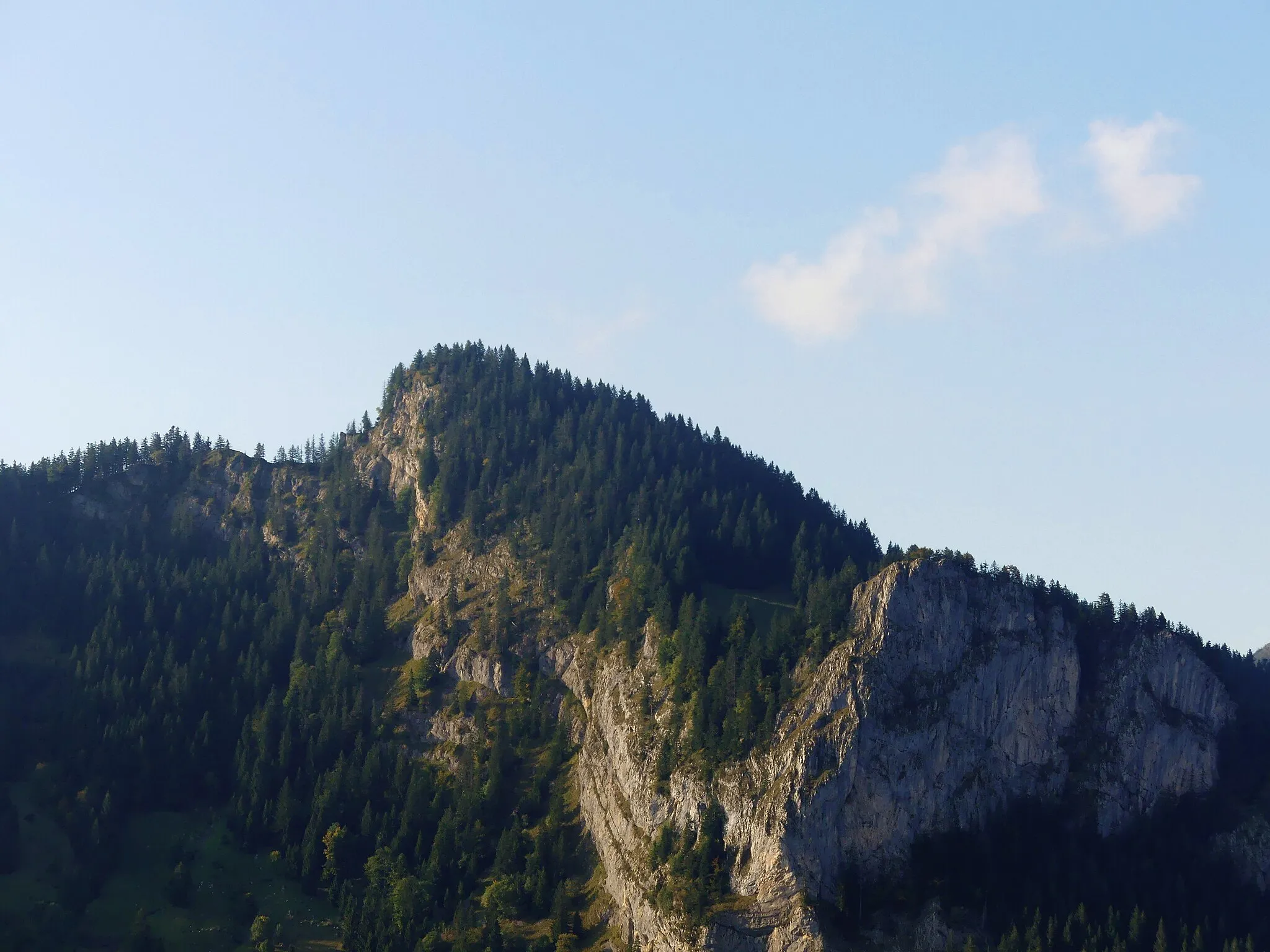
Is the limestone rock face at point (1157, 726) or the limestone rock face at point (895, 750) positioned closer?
the limestone rock face at point (895, 750)

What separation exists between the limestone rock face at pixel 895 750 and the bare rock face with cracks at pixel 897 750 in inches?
7.5

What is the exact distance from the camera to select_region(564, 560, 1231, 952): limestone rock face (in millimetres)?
153875

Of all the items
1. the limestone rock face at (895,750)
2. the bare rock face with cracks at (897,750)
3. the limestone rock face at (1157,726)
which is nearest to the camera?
the limestone rock face at (895,750)

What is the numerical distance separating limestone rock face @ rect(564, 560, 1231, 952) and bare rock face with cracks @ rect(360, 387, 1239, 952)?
0.62 ft

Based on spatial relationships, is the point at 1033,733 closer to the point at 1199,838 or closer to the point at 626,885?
the point at 1199,838

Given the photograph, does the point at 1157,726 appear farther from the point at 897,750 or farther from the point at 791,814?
the point at 791,814

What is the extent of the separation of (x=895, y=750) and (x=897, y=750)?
0.28 metres

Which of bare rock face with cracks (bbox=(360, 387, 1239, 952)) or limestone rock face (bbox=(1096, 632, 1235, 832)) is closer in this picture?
bare rock face with cracks (bbox=(360, 387, 1239, 952))

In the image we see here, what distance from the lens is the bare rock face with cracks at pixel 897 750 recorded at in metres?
154

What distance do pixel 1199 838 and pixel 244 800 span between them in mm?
130047

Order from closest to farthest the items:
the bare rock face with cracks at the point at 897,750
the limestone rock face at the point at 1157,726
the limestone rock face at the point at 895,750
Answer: the limestone rock face at the point at 895,750
the bare rock face with cracks at the point at 897,750
the limestone rock face at the point at 1157,726

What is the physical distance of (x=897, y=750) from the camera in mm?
161125

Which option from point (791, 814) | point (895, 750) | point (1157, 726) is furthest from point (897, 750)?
point (1157, 726)

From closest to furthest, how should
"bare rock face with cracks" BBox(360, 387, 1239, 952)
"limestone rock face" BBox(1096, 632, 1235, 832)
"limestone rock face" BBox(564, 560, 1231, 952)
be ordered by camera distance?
"limestone rock face" BBox(564, 560, 1231, 952), "bare rock face with cracks" BBox(360, 387, 1239, 952), "limestone rock face" BBox(1096, 632, 1235, 832)
